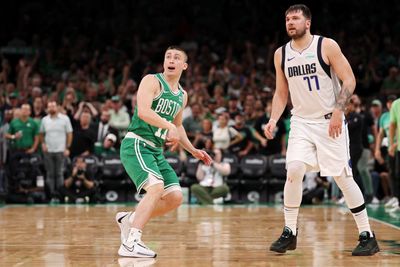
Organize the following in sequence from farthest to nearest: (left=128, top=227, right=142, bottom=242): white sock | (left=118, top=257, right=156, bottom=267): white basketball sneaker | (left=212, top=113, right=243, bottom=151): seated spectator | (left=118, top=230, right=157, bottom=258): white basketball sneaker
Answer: (left=212, top=113, right=243, bottom=151): seated spectator, (left=128, top=227, right=142, bottom=242): white sock, (left=118, top=230, right=157, bottom=258): white basketball sneaker, (left=118, top=257, right=156, bottom=267): white basketball sneaker

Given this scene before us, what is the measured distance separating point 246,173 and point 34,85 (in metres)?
5.48

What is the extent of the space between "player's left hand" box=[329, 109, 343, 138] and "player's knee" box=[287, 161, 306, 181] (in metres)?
0.40

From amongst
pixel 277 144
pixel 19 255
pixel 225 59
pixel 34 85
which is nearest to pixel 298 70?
pixel 19 255

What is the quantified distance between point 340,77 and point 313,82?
25 cm

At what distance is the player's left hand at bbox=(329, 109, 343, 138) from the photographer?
7426mm

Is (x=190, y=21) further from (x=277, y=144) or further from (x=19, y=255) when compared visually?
(x=19, y=255)

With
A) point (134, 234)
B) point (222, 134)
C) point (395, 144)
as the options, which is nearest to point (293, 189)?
point (134, 234)

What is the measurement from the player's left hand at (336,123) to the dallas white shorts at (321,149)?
14 cm

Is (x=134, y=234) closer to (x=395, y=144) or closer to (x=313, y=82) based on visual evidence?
(x=313, y=82)

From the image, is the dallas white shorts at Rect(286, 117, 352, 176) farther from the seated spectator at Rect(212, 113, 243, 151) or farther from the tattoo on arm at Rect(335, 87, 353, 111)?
the seated spectator at Rect(212, 113, 243, 151)

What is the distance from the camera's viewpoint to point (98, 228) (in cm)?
1006

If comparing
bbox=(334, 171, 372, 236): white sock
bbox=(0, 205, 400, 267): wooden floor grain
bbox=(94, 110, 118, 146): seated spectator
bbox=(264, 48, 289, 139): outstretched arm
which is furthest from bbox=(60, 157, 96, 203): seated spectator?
bbox=(334, 171, 372, 236): white sock

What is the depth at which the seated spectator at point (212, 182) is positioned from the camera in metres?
15.1

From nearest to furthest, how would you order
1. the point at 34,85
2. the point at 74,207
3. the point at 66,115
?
the point at 74,207 → the point at 66,115 → the point at 34,85
